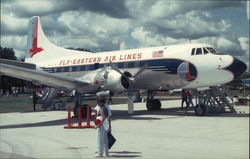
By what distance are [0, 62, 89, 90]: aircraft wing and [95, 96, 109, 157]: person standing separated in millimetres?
9458

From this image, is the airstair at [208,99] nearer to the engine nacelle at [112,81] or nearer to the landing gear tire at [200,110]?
the landing gear tire at [200,110]

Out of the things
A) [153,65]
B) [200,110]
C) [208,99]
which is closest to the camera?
[200,110]

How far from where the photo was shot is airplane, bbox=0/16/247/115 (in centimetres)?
1828

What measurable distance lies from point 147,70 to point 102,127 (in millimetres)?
12006

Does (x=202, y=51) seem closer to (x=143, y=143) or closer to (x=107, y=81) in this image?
(x=107, y=81)

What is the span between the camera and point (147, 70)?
20.8 metres

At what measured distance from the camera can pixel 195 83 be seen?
1939 cm

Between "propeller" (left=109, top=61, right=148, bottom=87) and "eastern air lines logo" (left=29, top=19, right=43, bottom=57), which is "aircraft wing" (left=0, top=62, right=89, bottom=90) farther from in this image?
"eastern air lines logo" (left=29, top=19, right=43, bottom=57)

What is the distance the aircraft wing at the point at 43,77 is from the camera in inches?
691

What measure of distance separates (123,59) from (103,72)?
3.05 m

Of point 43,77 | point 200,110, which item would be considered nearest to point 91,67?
point 43,77

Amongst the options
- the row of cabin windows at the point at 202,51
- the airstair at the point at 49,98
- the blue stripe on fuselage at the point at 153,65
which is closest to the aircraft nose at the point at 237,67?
the row of cabin windows at the point at 202,51

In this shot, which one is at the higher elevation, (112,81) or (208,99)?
(112,81)

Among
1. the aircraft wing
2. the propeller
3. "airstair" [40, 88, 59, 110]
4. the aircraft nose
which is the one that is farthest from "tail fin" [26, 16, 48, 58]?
the aircraft nose
